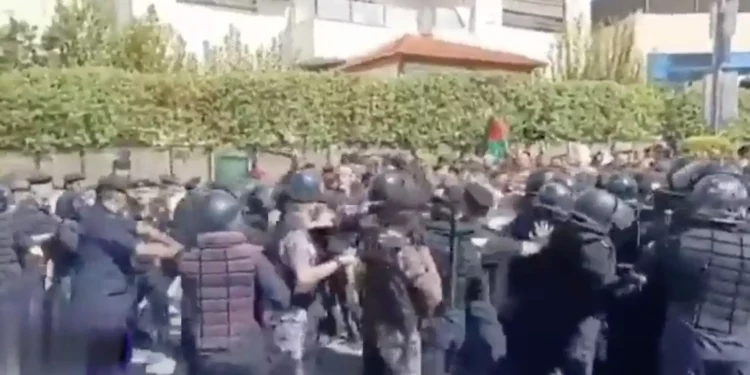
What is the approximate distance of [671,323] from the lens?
20.5 feet

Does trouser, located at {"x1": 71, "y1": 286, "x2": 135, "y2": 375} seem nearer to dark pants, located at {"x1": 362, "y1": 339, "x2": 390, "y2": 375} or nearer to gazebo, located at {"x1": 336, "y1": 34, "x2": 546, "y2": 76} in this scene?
dark pants, located at {"x1": 362, "y1": 339, "x2": 390, "y2": 375}

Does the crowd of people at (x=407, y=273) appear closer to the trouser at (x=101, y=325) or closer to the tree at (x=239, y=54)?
the trouser at (x=101, y=325)

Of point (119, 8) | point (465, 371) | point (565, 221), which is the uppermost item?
point (119, 8)

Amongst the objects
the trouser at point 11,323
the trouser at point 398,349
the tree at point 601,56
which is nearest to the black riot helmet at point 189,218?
the trouser at point 398,349

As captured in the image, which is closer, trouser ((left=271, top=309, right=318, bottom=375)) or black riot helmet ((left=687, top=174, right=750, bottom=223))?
black riot helmet ((left=687, top=174, right=750, bottom=223))

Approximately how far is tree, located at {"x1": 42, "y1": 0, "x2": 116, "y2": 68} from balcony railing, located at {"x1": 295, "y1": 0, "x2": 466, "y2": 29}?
22.4 ft

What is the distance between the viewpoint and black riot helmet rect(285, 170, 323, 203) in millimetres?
7238

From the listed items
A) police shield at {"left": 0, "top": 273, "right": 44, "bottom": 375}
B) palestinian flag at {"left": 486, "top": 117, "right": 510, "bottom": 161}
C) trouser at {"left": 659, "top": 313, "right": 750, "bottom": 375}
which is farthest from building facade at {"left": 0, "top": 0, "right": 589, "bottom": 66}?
trouser at {"left": 659, "top": 313, "right": 750, "bottom": 375}

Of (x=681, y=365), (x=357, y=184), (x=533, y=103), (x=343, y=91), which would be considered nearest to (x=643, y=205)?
(x=681, y=365)

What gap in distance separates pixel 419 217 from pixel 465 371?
71.7 inches

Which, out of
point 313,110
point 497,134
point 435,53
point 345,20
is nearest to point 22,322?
point 313,110

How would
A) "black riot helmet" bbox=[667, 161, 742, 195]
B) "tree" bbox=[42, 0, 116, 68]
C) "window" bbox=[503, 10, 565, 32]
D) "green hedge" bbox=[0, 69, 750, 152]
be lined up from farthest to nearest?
"window" bbox=[503, 10, 565, 32] → "tree" bbox=[42, 0, 116, 68] → "green hedge" bbox=[0, 69, 750, 152] → "black riot helmet" bbox=[667, 161, 742, 195]

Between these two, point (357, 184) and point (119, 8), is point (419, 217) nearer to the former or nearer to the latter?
point (357, 184)

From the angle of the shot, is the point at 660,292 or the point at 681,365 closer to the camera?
the point at 681,365
